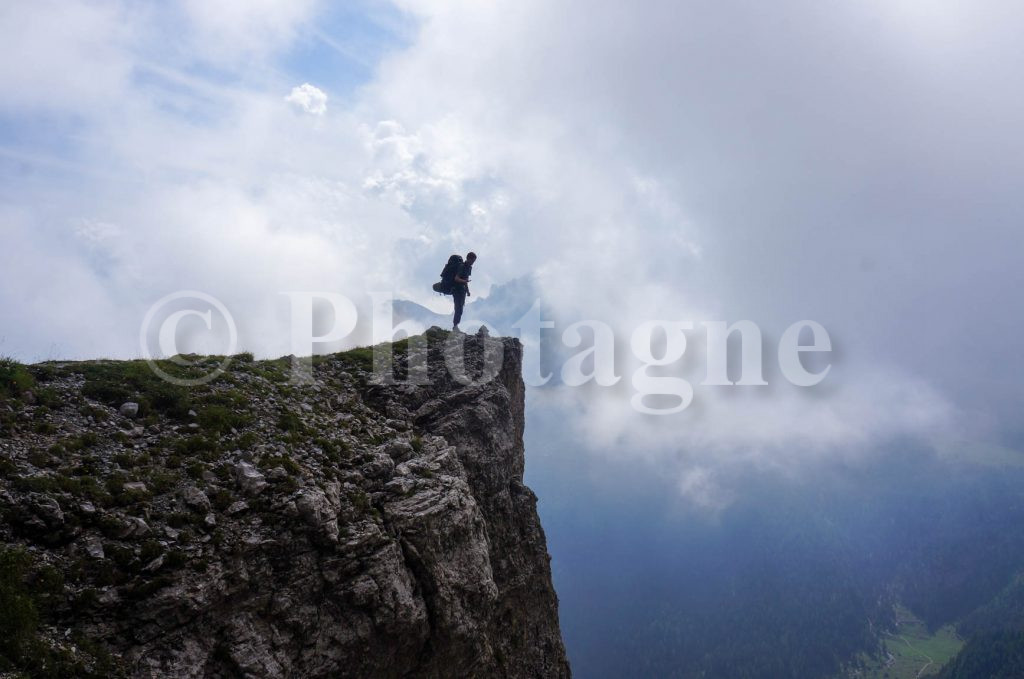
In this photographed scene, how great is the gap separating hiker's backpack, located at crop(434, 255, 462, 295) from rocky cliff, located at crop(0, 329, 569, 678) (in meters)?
11.1

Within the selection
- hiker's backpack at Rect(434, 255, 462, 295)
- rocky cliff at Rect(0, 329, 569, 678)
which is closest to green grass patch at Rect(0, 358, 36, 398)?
rocky cliff at Rect(0, 329, 569, 678)

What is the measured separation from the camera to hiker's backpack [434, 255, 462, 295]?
40.6 m

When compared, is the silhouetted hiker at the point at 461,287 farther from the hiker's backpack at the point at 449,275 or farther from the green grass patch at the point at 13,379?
the green grass patch at the point at 13,379

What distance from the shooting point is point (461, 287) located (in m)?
41.0

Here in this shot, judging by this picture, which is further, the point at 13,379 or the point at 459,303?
the point at 459,303

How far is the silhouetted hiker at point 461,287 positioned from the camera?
40594 mm

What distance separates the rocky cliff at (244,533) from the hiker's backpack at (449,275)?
11142mm

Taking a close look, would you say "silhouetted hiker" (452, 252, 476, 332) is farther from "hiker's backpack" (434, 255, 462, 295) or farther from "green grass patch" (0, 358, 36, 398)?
"green grass patch" (0, 358, 36, 398)

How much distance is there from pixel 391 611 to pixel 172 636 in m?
7.38

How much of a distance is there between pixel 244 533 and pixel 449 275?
78.3 ft

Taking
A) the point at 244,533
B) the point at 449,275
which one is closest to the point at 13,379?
the point at 244,533

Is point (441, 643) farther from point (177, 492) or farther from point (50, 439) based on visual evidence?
point (50, 439)

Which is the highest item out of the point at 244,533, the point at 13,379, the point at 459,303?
the point at 459,303

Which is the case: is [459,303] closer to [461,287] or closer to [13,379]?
[461,287]
